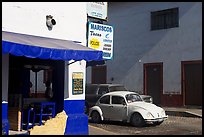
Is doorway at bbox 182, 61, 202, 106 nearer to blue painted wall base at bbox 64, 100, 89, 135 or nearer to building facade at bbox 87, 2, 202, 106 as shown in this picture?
building facade at bbox 87, 2, 202, 106

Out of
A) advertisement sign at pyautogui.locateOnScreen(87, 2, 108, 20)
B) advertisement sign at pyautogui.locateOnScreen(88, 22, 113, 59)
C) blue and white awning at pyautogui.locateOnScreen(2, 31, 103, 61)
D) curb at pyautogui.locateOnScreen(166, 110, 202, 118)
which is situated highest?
advertisement sign at pyautogui.locateOnScreen(87, 2, 108, 20)

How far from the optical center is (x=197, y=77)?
22.8m

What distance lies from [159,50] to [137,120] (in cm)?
Answer: 1007

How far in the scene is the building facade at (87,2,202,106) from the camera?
904 inches

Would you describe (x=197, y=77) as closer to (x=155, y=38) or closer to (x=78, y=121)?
(x=155, y=38)

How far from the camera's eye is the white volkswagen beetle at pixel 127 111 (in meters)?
15.5

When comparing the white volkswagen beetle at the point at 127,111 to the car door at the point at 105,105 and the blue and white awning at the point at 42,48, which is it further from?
the blue and white awning at the point at 42,48

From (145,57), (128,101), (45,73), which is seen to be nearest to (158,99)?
(145,57)

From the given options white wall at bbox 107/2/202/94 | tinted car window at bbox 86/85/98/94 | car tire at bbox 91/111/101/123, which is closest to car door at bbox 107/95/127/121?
car tire at bbox 91/111/101/123

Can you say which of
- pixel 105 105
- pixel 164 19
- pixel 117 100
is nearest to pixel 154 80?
pixel 164 19

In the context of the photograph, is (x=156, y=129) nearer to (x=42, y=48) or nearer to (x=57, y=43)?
(x=57, y=43)

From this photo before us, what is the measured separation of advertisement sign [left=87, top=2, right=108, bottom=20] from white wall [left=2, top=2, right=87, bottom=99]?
5.74 ft

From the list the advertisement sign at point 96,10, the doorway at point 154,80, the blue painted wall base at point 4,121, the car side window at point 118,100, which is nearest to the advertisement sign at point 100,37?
the advertisement sign at point 96,10

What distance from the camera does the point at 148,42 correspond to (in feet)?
84.1
